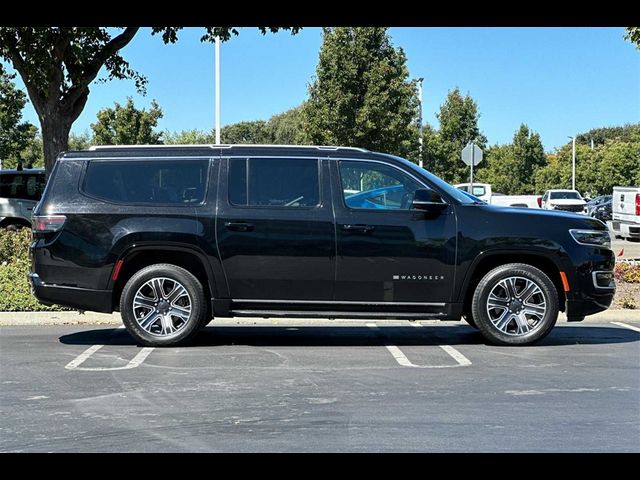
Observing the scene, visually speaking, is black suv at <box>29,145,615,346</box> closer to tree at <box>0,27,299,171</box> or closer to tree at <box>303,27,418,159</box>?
tree at <box>0,27,299,171</box>

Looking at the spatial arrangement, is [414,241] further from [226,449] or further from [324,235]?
[226,449]

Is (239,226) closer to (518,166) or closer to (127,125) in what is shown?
(127,125)

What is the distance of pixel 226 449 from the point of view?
4.64 metres

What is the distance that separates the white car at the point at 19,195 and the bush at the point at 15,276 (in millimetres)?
5795

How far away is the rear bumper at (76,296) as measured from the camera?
313 inches

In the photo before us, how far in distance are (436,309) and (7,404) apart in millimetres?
4058

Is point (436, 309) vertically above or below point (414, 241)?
below

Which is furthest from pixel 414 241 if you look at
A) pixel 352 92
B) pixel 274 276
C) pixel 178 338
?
pixel 352 92

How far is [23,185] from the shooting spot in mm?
20453

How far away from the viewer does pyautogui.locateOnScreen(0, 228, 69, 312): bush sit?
32.9ft

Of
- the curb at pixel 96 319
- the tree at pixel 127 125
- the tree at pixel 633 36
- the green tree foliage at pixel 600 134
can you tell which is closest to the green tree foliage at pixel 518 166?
the tree at pixel 127 125
